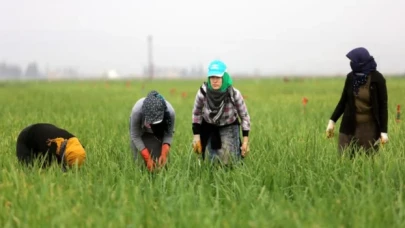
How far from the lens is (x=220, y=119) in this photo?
11.1 feet

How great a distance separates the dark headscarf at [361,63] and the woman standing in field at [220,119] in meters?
0.99

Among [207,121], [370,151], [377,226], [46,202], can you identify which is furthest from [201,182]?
[370,151]

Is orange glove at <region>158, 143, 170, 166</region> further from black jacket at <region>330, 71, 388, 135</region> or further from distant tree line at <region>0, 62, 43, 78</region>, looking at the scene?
distant tree line at <region>0, 62, 43, 78</region>

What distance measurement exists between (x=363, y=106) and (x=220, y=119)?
4.13 feet

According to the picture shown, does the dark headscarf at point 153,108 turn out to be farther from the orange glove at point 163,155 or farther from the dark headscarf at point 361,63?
the dark headscarf at point 361,63

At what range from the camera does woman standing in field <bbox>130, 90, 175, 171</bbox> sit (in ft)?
10.3

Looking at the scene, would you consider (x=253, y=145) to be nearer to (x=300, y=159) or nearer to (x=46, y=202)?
(x=300, y=159)

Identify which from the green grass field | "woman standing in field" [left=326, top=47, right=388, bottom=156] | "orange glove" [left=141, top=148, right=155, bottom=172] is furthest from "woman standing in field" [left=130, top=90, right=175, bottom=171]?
"woman standing in field" [left=326, top=47, right=388, bottom=156]

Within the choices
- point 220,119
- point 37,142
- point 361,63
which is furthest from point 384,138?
point 37,142

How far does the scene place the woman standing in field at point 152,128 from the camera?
Answer: 313 centimetres

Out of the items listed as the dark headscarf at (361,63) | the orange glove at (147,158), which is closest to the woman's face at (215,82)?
the orange glove at (147,158)

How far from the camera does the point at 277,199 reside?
2.49 metres

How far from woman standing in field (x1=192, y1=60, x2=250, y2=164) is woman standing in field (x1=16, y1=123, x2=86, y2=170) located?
1.04 meters

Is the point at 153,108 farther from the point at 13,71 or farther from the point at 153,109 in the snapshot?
the point at 13,71
